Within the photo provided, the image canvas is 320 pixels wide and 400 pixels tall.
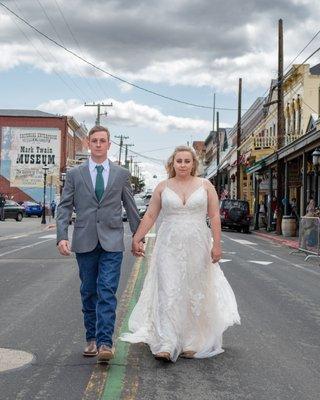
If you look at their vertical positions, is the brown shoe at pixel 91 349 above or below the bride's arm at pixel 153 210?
below

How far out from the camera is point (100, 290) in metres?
5.20

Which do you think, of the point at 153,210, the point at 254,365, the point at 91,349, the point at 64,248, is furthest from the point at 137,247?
the point at 254,365

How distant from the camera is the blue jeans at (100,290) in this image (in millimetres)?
5148

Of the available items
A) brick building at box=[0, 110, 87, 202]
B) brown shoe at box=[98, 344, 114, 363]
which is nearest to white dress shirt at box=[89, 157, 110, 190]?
brown shoe at box=[98, 344, 114, 363]

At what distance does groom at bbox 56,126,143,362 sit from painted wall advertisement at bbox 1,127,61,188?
62824 mm

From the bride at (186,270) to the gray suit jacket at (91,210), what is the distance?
0.32 m

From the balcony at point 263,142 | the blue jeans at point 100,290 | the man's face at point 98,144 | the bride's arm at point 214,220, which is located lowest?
the blue jeans at point 100,290

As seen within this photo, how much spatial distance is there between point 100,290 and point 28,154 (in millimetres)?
64056

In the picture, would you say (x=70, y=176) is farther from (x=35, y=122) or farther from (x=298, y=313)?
(x=35, y=122)

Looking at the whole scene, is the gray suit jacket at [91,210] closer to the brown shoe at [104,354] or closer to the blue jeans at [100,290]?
Result: the blue jeans at [100,290]

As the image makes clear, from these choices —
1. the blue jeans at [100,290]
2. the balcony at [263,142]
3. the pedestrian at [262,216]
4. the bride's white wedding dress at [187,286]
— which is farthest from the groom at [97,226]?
the balcony at [263,142]

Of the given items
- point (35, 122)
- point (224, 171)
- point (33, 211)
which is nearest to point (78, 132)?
point (35, 122)

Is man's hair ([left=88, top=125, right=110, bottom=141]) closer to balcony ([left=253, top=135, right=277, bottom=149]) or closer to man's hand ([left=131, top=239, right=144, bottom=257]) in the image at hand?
man's hand ([left=131, top=239, right=144, bottom=257])

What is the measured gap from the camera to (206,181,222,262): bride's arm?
557cm
